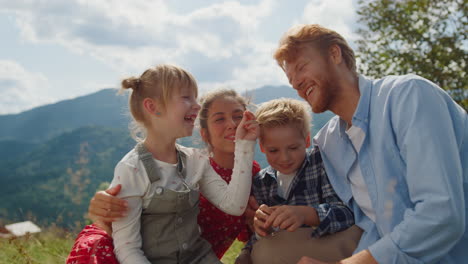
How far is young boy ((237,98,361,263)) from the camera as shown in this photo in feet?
7.59

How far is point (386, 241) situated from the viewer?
6.19 feet

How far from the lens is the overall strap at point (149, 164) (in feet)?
7.74

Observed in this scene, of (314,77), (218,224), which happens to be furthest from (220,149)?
(314,77)

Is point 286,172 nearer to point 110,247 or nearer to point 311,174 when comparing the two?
point 311,174

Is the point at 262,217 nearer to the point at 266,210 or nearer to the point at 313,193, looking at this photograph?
the point at 266,210

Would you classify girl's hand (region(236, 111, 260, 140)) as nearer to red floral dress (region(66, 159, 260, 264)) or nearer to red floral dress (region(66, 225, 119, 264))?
red floral dress (region(66, 159, 260, 264))

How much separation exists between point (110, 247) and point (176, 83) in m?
1.08

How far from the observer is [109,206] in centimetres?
222

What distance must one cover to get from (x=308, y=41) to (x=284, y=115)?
52cm

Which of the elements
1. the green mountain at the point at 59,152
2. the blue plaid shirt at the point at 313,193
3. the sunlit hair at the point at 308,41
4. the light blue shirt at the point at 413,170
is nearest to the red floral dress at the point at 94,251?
the blue plaid shirt at the point at 313,193

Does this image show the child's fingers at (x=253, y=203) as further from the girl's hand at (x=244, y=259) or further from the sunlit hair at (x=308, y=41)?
the sunlit hair at (x=308, y=41)

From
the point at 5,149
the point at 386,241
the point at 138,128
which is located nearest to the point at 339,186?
the point at 386,241

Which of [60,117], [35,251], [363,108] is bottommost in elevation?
[60,117]

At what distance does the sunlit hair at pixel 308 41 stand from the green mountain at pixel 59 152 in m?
29.6
